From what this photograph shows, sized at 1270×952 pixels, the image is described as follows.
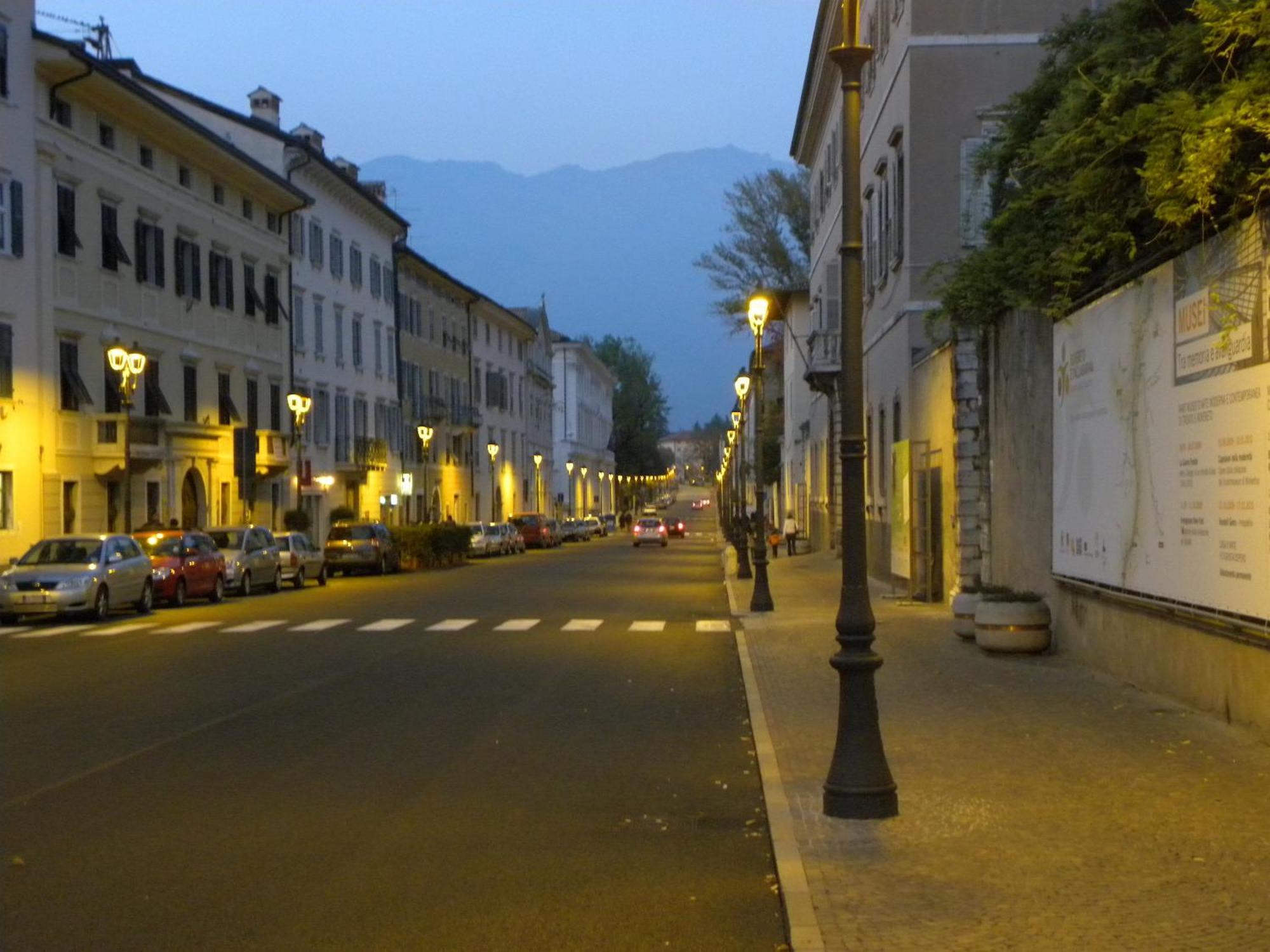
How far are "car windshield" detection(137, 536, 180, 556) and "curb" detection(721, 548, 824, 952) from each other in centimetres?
2067

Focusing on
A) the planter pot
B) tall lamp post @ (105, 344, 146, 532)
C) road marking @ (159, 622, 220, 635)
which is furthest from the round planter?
tall lamp post @ (105, 344, 146, 532)

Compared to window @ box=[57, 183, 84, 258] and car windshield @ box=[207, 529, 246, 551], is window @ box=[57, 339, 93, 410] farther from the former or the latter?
car windshield @ box=[207, 529, 246, 551]

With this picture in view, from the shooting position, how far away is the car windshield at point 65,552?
28.8 meters

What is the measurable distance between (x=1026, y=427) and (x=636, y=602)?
14071 millimetres

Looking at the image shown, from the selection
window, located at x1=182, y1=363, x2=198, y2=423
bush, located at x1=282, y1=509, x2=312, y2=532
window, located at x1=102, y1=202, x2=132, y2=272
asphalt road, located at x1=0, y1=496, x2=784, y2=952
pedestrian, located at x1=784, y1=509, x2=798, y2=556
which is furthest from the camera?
pedestrian, located at x1=784, y1=509, x2=798, y2=556

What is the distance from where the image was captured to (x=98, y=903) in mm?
7602

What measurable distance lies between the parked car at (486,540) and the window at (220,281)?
1782cm

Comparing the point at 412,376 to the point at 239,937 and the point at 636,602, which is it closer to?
the point at 636,602

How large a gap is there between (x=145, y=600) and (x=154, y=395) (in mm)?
13798

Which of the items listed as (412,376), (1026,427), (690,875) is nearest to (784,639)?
(1026,427)

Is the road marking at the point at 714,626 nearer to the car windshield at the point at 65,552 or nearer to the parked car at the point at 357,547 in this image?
the car windshield at the point at 65,552

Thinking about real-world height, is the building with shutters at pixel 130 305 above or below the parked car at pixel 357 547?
above

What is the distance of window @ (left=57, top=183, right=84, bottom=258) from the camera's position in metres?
37.7

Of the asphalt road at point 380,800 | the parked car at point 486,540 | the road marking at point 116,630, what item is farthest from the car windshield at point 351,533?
the asphalt road at point 380,800
